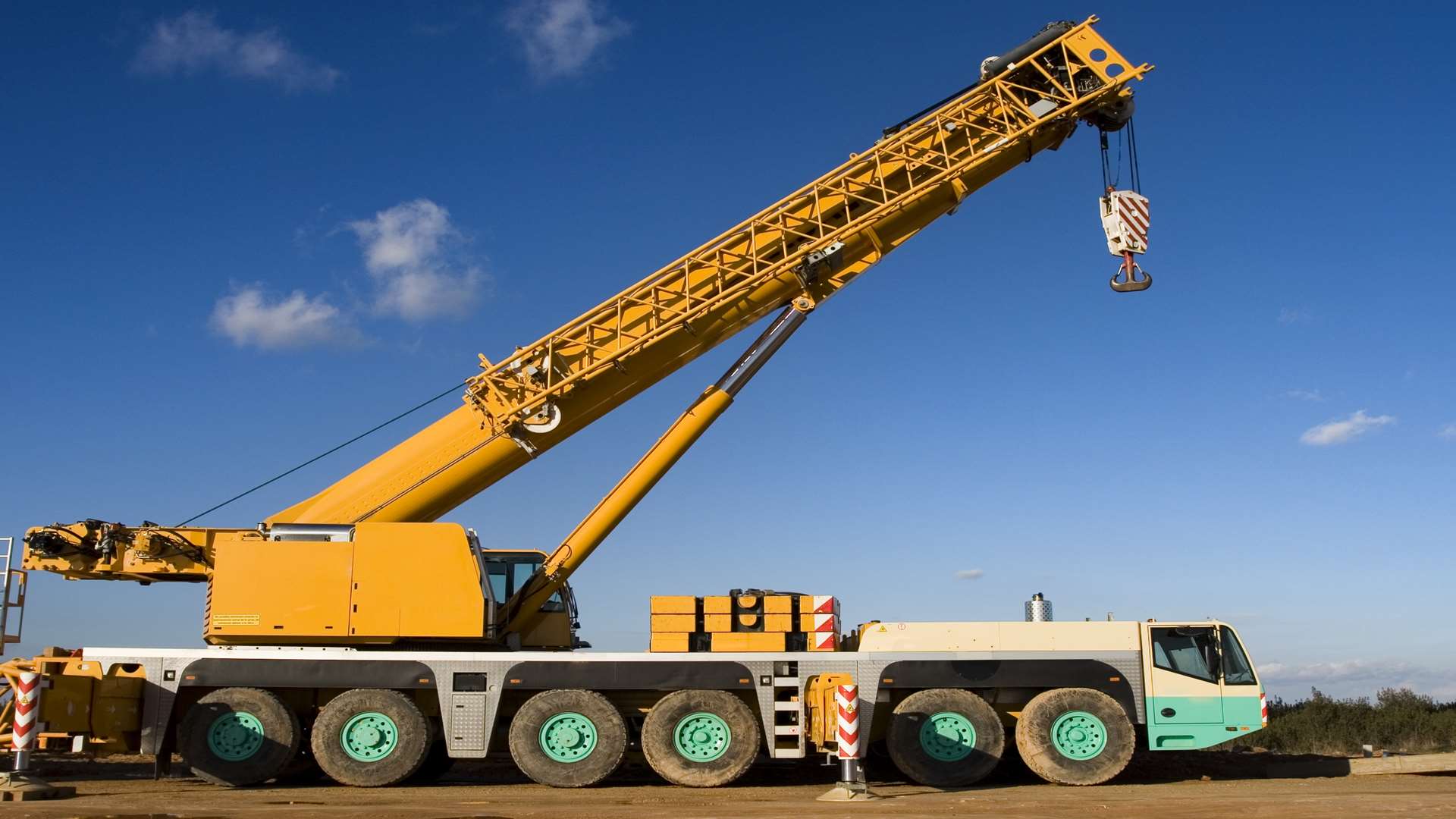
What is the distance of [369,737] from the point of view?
14.4 m

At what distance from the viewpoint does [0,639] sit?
14.6 m

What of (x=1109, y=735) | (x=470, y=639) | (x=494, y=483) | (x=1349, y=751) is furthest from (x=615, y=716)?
(x=1349, y=751)

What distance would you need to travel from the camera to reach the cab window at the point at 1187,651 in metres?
15.0

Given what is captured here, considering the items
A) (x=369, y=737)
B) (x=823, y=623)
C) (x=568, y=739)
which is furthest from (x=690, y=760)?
(x=369, y=737)

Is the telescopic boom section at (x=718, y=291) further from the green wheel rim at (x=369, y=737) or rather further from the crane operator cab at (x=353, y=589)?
the green wheel rim at (x=369, y=737)

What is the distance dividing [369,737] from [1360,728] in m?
18.9

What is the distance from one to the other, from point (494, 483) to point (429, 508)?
0.93m

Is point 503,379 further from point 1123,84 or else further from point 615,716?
point 1123,84

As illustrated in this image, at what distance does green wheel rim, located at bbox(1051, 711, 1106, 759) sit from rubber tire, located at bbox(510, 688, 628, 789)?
18.3 ft

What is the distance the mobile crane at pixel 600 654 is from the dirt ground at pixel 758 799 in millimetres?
573

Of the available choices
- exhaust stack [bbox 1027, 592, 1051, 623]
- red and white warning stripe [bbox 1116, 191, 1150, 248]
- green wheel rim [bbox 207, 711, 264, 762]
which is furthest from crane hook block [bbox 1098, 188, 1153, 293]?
green wheel rim [bbox 207, 711, 264, 762]

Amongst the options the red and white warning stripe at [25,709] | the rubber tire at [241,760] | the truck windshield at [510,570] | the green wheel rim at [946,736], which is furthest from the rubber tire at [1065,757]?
the red and white warning stripe at [25,709]

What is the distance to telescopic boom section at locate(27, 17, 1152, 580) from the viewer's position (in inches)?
590

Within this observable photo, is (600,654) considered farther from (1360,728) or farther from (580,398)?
(1360,728)
